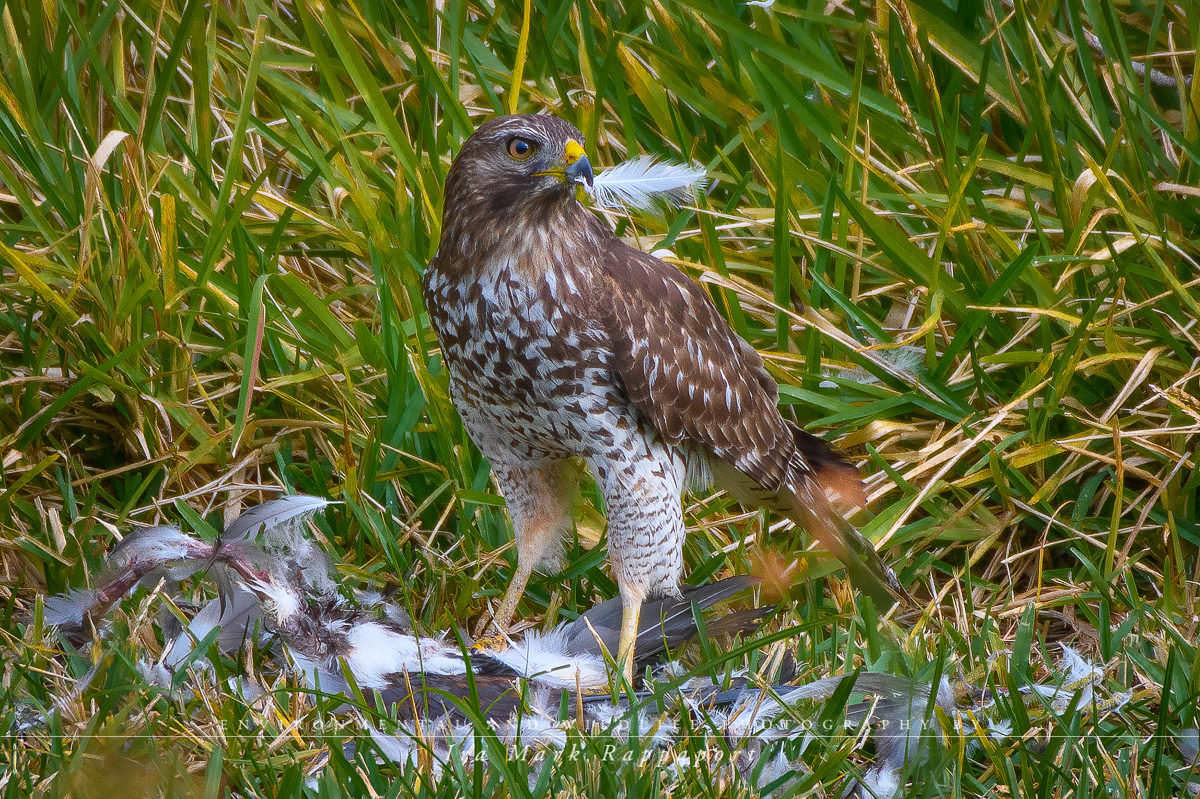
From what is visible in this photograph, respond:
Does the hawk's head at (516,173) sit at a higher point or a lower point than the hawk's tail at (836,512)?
higher

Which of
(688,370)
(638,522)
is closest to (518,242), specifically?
(688,370)

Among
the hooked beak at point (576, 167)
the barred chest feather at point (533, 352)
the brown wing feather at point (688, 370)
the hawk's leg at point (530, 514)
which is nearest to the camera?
the hooked beak at point (576, 167)

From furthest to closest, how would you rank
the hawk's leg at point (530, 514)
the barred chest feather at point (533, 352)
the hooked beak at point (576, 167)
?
the hawk's leg at point (530, 514), the barred chest feather at point (533, 352), the hooked beak at point (576, 167)

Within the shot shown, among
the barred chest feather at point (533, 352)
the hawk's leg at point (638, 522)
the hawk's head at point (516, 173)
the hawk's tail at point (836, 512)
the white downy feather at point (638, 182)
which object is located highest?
the hawk's head at point (516, 173)

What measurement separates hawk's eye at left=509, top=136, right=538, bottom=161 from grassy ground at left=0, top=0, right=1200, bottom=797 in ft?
3.37

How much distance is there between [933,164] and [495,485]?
5.73 ft

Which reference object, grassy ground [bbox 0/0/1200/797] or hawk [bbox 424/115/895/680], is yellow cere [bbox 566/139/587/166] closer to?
hawk [bbox 424/115/895/680]

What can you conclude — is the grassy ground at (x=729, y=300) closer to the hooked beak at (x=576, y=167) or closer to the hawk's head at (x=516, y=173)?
the hawk's head at (x=516, y=173)

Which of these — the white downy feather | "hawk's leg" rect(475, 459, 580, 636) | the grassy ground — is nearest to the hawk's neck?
the white downy feather

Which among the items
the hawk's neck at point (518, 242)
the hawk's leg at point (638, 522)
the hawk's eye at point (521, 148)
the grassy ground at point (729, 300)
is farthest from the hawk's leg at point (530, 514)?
the hawk's eye at point (521, 148)

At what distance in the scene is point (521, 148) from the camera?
247 cm

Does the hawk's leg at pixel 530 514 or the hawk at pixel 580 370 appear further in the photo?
the hawk's leg at pixel 530 514

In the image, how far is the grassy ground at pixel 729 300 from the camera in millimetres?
3143

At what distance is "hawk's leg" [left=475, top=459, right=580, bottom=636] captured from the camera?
2953 millimetres
